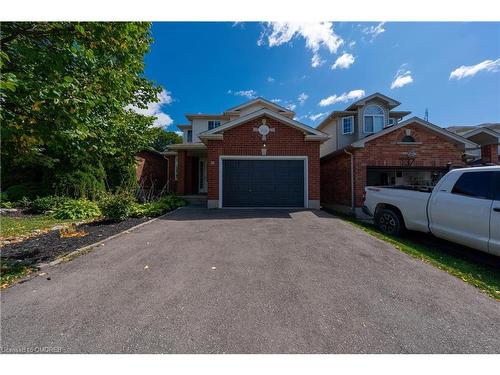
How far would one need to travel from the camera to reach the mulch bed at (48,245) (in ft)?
14.2

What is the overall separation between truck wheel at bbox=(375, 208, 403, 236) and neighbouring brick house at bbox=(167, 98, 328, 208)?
406 centimetres

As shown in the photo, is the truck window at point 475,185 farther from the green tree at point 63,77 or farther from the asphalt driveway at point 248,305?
the green tree at point 63,77

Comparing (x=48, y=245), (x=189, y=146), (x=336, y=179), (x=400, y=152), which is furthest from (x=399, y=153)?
(x=48, y=245)

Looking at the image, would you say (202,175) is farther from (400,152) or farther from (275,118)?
(400,152)

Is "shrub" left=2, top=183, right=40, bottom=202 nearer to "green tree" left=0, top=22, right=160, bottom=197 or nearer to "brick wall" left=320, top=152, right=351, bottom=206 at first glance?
"green tree" left=0, top=22, right=160, bottom=197

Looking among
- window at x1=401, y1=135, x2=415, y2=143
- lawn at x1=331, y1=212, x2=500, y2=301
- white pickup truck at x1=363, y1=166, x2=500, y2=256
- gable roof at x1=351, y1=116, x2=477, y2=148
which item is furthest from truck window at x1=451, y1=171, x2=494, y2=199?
window at x1=401, y1=135, x2=415, y2=143

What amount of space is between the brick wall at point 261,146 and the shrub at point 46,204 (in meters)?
7.04

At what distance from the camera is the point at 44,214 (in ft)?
31.2

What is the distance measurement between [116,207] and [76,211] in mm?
2924

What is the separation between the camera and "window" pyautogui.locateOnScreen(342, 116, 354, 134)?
16156 millimetres

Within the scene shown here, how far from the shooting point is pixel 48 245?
512 cm

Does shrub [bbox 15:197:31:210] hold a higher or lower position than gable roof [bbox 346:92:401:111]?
lower

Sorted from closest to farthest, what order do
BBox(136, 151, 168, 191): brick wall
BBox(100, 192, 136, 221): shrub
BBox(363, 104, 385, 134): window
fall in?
BBox(100, 192, 136, 221): shrub < BBox(363, 104, 385, 134): window < BBox(136, 151, 168, 191): brick wall

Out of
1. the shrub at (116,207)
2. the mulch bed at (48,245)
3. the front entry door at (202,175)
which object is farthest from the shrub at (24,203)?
the front entry door at (202,175)
